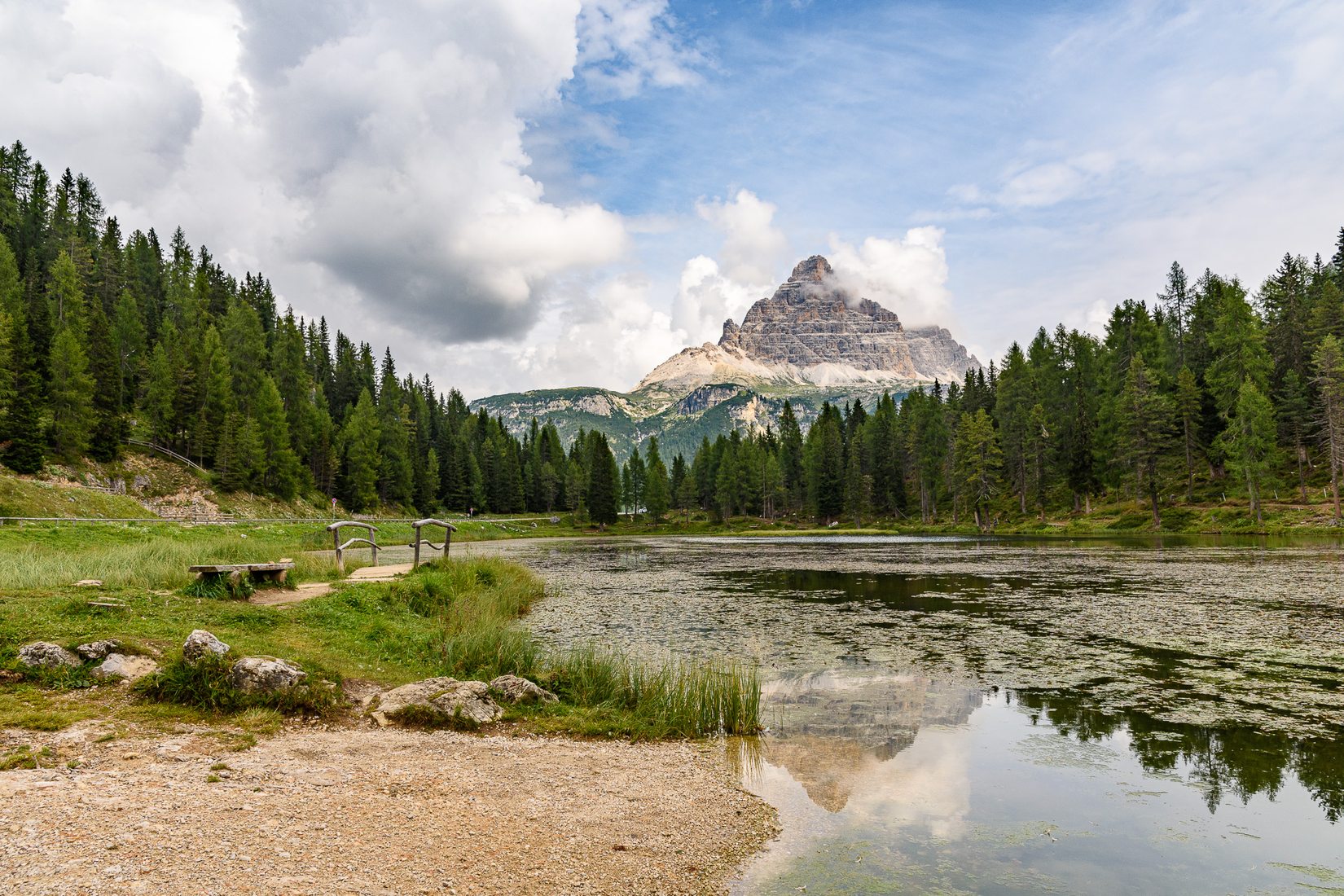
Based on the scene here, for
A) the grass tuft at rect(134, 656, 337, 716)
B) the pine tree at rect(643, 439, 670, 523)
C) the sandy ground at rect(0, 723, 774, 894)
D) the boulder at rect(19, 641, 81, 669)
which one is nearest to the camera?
the sandy ground at rect(0, 723, 774, 894)

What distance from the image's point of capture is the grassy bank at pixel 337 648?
1129cm

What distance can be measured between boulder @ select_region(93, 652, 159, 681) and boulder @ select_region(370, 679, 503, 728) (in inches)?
159

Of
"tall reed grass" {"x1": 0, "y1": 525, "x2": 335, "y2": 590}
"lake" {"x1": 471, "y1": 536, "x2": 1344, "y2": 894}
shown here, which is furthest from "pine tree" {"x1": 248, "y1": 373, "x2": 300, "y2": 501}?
"lake" {"x1": 471, "y1": 536, "x2": 1344, "y2": 894}

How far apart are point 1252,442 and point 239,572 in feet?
253

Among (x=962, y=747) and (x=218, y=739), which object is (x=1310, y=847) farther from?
(x=218, y=739)

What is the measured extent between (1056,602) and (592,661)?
62.9ft

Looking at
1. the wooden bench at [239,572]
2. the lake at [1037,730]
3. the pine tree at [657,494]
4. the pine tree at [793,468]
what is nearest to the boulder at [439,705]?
the lake at [1037,730]

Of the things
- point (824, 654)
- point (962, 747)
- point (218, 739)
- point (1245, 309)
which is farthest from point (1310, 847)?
point (1245, 309)

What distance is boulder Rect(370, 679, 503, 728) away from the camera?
11789 millimetres

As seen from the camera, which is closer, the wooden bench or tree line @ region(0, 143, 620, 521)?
the wooden bench

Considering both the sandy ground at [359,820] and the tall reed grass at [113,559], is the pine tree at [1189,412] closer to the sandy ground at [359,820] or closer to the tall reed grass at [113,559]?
the tall reed grass at [113,559]

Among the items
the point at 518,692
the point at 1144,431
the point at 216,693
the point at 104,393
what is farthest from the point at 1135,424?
the point at 104,393

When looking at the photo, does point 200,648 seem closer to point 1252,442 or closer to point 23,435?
point 23,435

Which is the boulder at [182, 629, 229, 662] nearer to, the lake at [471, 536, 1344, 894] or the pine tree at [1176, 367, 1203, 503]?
the lake at [471, 536, 1344, 894]
